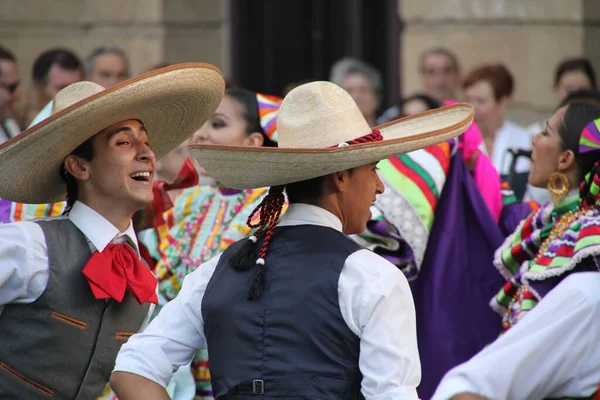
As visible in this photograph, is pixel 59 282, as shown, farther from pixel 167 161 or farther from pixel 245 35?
pixel 245 35

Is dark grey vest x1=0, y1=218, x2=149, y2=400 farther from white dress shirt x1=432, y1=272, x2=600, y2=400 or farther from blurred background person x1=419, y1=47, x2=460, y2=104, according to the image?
blurred background person x1=419, y1=47, x2=460, y2=104

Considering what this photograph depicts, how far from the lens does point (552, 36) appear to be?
861 cm

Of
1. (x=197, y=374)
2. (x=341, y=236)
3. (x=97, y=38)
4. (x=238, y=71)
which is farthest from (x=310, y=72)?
(x=341, y=236)

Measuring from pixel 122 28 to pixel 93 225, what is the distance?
573cm

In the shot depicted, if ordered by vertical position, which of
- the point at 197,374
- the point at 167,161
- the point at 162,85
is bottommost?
the point at 197,374

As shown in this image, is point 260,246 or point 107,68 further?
point 107,68

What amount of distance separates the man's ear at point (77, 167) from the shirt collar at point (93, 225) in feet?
0.31

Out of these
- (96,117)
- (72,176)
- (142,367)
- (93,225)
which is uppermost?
(96,117)

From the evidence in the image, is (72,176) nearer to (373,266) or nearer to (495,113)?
(373,266)

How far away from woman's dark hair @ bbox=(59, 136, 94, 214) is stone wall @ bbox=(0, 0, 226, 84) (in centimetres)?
536

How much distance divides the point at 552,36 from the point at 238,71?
8.39 feet

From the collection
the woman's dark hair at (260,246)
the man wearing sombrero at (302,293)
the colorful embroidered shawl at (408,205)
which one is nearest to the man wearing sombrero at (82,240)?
the man wearing sombrero at (302,293)

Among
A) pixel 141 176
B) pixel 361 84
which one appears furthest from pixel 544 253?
pixel 361 84

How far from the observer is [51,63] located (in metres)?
7.69
